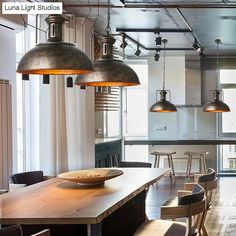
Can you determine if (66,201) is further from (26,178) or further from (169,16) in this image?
(169,16)

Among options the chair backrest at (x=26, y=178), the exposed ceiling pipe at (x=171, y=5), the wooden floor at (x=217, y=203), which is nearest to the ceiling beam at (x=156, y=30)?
the exposed ceiling pipe at (x=171, y=5)

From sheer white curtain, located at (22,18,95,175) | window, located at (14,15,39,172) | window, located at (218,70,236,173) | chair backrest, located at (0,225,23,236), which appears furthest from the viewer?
window, located at (218,70,236,173)

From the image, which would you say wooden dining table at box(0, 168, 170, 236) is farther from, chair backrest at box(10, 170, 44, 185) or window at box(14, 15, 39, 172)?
window at box(14, 15, 39, 172)

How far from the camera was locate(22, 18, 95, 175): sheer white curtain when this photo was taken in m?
6.28

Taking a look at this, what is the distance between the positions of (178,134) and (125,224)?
7005mm

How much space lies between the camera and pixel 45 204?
117 inches

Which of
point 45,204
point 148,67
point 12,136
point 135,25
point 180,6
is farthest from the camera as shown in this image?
point 148,67

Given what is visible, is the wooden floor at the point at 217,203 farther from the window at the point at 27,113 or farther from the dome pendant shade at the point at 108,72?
the dome pendant shade at the point at 108,72

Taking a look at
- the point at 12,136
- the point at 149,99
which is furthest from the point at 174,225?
the point at 149,99

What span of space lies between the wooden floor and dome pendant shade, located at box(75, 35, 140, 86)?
2.62 m

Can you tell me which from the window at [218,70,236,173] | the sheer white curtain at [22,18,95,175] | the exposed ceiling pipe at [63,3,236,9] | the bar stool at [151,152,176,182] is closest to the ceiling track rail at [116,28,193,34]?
the sheer white curtain at [22,18,95,175]

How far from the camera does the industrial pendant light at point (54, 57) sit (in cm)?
290

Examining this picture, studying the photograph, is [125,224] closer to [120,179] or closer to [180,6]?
[120,179]

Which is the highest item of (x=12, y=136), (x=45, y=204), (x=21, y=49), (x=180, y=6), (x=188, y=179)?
(x=180, y=6)
